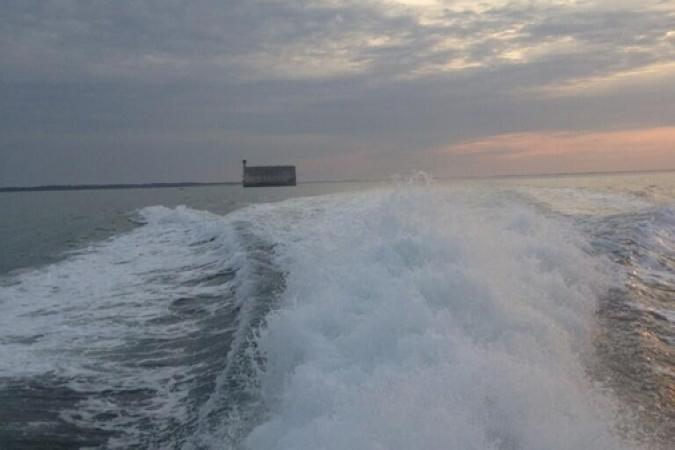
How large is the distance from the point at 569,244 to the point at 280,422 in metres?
10.1

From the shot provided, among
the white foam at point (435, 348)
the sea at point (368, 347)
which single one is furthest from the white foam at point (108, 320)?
the white foam at point (435, 348)

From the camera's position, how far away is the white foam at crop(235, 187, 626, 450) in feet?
15.8

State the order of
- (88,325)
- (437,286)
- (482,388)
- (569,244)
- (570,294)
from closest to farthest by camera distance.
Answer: (482,388), (437,286), (570,294), (88,325), (569,244)

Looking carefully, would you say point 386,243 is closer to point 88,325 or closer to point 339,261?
point 339,261

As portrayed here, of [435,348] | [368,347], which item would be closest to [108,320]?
[368,347]

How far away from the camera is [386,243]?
10.6 metres

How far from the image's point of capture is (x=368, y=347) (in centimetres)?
653

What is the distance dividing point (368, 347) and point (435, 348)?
2.53 feet

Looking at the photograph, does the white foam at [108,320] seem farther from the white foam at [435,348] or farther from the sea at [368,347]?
the white foam at [435,348]

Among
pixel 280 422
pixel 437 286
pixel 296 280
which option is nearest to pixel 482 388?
pixel 280 422

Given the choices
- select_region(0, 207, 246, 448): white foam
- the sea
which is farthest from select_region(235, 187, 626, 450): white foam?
select_region(0, 207, 246, 448): white foam

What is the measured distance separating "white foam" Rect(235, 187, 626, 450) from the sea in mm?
25

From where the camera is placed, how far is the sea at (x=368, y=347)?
5125mm

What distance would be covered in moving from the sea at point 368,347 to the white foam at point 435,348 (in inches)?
1.0
